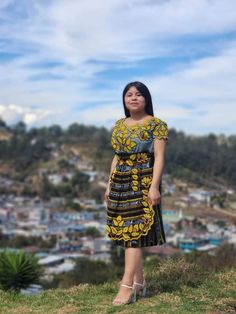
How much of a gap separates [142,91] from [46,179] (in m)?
62.9

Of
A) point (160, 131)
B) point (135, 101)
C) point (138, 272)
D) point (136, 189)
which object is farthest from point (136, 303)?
point (135, 101)

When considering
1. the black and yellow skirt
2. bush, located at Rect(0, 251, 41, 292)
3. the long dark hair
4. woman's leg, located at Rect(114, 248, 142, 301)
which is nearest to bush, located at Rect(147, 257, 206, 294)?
woman's leg, located at Rect(114, 248, 142, 301)

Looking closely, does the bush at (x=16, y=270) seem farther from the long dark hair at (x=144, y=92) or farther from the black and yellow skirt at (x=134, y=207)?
the long dark hair at (x=144, y=92)

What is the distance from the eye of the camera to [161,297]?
330cm

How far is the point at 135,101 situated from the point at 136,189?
0.53m

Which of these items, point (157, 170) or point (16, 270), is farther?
point (16, 270)

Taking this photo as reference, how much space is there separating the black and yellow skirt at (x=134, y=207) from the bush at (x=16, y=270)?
12.7ft

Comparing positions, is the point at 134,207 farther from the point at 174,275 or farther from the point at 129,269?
the point at 174,275

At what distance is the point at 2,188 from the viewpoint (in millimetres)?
67125

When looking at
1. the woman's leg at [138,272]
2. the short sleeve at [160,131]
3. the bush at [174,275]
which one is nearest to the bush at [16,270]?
the bush at [174,275]

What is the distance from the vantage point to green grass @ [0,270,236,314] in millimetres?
3053

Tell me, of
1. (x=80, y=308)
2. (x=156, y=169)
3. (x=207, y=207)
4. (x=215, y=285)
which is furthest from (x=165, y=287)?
(x=207, y=207)

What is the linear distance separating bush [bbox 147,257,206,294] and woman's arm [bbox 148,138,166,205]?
0.84 meters

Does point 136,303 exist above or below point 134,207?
below
